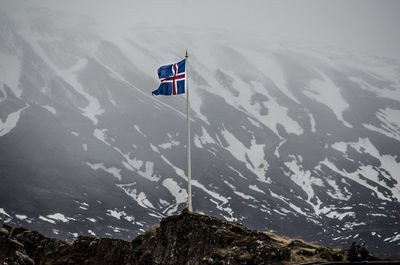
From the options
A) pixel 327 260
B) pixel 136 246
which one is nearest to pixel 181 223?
pixel 136 246

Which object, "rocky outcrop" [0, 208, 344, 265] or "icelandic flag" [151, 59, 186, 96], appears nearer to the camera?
"rocky outcrop" [0, 208, 344, 265]

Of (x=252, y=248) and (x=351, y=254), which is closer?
(x=351, y=254)

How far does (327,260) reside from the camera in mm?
32156

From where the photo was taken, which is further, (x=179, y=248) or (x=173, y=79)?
(x=173, y=79)

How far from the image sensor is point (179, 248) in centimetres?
4153

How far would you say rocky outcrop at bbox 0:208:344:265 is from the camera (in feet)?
111

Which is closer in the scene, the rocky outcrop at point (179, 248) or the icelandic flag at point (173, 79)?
the rocky outcrop at point (179, 248)

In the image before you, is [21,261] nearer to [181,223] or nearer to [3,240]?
[3,240]

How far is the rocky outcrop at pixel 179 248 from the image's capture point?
34.0m

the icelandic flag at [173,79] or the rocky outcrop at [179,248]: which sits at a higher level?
the icelandic flag at [173,79]

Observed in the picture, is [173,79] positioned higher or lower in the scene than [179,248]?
higher

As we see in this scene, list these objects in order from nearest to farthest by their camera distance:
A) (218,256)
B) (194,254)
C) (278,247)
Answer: (278,247) < (218,256) < (194,254)

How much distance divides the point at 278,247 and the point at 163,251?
12.1m

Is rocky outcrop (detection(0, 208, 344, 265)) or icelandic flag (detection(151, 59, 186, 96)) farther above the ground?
icelandic flag (detection(151, 59, 186, 96))
